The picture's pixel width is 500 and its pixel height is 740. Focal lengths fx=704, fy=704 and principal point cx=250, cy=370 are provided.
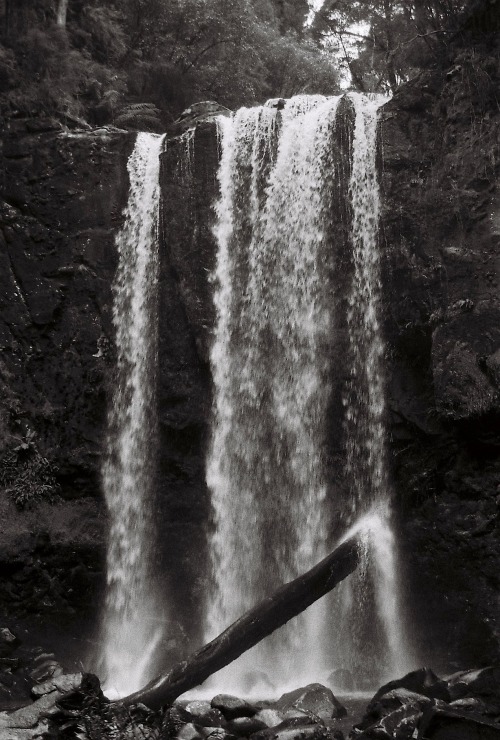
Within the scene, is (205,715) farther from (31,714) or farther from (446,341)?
(446,341)

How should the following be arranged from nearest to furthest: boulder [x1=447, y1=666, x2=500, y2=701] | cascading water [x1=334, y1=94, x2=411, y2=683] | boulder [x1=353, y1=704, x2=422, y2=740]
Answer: boulder [x1=353, y1=704, x2=422, y2=740], boulder [x1=447, y1=666, x2=500, y2=701], cascading water [x1=334, y1=94, x2=411, y2=683]

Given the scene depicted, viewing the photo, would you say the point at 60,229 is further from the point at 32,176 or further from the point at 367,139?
the point at 367,139

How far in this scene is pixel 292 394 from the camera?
11.0 m

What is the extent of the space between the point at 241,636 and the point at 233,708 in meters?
0.71

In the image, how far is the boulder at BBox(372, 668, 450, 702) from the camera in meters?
7.38

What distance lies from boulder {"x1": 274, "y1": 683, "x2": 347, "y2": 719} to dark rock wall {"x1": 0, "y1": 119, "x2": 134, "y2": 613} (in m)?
4.07

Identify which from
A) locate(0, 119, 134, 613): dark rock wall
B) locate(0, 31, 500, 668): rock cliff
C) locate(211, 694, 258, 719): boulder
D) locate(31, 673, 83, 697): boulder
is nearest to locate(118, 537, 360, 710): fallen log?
locate(211, 694, 258, 719): boulder

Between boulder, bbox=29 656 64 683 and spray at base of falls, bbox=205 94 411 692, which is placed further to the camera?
spray at base of falls, bbox=205 94 411 692

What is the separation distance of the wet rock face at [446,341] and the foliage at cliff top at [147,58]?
684cm

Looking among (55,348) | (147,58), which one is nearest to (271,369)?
(55,348)

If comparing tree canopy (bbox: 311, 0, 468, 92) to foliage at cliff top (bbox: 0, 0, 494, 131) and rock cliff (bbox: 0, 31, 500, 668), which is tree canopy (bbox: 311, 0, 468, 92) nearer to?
foliage at cliff top (bbox: 0, 0, 494, 131)

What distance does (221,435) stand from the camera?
1112 centimetres

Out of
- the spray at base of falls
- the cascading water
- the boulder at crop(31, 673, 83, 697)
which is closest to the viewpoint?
the boulder at crop(31, 673, 83, 697)

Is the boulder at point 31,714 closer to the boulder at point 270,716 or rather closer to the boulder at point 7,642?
the boulder at point 270,716
